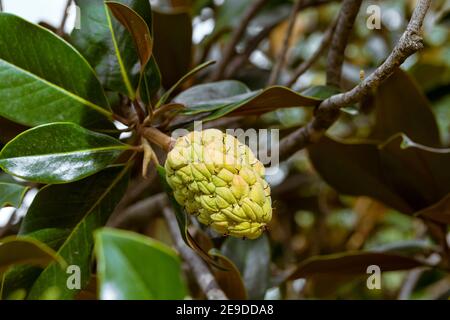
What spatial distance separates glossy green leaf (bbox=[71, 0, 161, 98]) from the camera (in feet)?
3.03

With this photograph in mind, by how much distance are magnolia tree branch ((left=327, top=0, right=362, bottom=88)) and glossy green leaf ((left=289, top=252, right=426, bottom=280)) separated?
0.28 meters

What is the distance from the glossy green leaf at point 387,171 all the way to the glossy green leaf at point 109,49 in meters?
0.39

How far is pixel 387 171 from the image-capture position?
1148mm

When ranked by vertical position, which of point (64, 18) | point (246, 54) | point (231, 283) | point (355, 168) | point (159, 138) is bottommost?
point (231, 283)

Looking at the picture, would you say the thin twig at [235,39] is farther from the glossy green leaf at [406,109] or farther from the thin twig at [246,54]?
the glossy green leaf at [406,109]

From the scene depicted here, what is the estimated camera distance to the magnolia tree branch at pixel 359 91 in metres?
0.70

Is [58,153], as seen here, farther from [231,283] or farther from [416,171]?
[416,171]

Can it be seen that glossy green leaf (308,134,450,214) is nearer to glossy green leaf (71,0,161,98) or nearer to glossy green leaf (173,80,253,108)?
glossy green leaf (173,80,253,108)

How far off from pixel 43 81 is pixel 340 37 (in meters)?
0.43

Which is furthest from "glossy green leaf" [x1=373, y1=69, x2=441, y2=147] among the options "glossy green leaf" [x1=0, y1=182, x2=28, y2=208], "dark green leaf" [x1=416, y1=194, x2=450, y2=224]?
"glossy green leaf" [x1=0, y1=182, x2=28, y2=208]

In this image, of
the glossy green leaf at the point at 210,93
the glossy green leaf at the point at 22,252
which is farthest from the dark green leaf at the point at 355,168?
the glossy green leaf at the point at 22,252

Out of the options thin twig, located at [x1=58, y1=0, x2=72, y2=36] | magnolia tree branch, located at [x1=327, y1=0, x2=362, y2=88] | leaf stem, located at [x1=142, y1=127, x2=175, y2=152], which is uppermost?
thin twig, located at [x1=58, y1=0, x2=72, y2=36]

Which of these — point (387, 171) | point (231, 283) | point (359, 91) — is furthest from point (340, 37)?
point (231, 283)

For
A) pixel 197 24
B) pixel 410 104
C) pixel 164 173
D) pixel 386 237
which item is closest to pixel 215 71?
pixel 197 24
